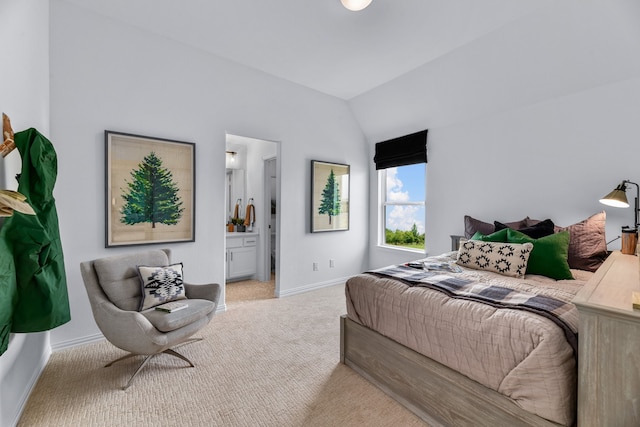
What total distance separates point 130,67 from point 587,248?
4355 mm

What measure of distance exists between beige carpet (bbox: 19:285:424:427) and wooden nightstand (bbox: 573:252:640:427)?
0.87 meters

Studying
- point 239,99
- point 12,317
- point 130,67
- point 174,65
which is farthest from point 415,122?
point 12,317

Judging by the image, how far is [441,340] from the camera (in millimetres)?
1588

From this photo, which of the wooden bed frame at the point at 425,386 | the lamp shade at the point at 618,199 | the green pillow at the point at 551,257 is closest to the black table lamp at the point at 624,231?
the lamp shade at the point at 618,199

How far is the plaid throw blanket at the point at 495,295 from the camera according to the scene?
52.9 inches

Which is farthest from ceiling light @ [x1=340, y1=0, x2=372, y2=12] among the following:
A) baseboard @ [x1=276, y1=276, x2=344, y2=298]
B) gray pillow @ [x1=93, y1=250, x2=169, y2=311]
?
baseboard @ [x1=276, y1=276, x2=344, y2=298]

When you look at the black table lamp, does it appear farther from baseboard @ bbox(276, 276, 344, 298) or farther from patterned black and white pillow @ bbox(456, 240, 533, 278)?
baseboard @ bbox(276, 276, 344, 298)

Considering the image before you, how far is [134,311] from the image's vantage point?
82.8 inches

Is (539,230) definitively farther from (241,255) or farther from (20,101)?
(20,101)

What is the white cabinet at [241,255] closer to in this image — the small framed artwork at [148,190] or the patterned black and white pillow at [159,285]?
the small framed artwork at [148,190]

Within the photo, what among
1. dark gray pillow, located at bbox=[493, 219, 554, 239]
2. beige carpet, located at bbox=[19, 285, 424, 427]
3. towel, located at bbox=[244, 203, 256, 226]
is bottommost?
beige carpet, located at bbox=[19, 285, 424, 427]

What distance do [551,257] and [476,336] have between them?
1.34 meters

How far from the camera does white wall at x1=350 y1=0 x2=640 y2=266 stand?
2.47 meters

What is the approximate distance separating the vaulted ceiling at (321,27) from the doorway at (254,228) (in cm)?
143
